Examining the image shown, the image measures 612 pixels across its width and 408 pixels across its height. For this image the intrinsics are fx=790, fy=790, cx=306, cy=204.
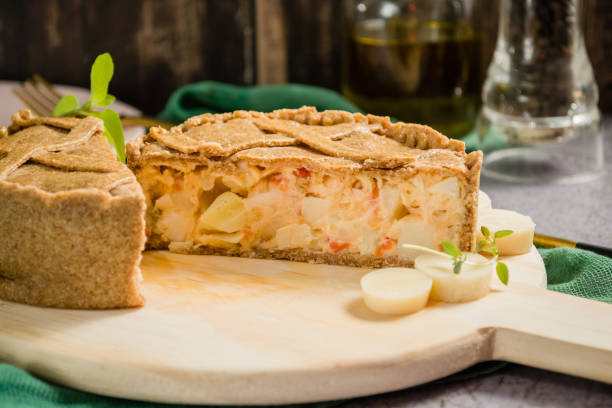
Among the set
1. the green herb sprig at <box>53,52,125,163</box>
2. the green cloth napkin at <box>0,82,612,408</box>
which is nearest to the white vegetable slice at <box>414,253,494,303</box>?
the green cloth napkin at <box>0,82,612,408</box>

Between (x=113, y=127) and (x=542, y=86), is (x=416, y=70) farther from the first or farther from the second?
(x=113, y=127)

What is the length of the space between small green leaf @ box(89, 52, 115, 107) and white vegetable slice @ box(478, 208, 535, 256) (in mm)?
1437

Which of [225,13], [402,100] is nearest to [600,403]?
[402,100]

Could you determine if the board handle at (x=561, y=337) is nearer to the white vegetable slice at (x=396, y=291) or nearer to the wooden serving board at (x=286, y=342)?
the wooden serving board at (x=286, y=342)

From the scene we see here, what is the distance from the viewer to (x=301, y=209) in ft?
9.26

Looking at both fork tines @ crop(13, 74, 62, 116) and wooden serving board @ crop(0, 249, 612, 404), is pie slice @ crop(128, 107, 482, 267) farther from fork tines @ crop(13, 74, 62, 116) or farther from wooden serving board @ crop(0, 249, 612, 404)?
fork tines @ crop(13, 74, 62, 116)

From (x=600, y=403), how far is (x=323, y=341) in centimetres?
74

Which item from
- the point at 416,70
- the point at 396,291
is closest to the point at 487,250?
the point at 396,291

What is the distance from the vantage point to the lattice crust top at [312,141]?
8.91 ft

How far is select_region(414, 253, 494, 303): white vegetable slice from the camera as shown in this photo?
7.80 ft

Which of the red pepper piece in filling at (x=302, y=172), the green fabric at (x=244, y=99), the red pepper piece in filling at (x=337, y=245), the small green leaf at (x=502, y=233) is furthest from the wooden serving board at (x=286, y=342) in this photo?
the green fabric at (x=244, y=99)

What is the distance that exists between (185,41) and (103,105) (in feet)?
6.25

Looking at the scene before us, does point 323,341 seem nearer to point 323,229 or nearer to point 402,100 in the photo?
point 323,229

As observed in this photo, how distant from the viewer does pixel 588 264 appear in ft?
8.63
